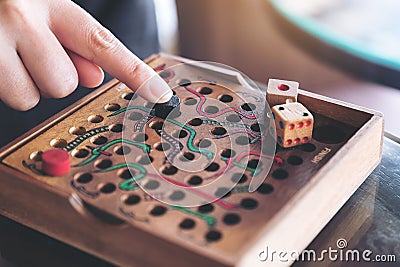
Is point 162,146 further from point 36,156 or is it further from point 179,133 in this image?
point 36,156

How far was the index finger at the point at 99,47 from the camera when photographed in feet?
2.58

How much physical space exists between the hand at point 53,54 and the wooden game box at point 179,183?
4 centimetres

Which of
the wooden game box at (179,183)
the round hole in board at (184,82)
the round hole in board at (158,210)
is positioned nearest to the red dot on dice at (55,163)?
the wooden game box at (179,183)

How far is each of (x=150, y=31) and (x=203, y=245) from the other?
78 centimetres

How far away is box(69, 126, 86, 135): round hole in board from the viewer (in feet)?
2.52

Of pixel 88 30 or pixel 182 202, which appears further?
pixel 88 30

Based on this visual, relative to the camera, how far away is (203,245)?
0.58 meters

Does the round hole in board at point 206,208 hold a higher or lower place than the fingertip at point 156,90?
lower

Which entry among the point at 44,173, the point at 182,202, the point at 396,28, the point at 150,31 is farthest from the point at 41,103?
the point at 396,28

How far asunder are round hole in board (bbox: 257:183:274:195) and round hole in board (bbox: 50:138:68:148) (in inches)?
9.7

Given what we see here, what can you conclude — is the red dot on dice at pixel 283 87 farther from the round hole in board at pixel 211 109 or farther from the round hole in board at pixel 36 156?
the round hole in board at pixel 36 156

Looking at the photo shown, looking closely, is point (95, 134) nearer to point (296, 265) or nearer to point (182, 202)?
point (182, 202)

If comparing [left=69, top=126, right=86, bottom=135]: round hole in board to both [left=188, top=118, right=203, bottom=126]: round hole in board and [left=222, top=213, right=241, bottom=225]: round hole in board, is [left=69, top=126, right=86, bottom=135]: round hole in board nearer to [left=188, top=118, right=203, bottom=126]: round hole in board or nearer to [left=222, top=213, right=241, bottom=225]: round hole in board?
[left=188, top=118, right=203, bottom=126]: round hole in board

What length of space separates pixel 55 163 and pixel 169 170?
0.13 meters
